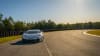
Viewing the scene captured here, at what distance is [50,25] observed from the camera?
456 feet

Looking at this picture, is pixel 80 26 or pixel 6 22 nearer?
pixel 6 22

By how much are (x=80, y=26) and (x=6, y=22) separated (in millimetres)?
43548

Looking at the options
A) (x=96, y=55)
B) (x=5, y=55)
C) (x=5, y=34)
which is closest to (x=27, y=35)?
(x=5, y=55)

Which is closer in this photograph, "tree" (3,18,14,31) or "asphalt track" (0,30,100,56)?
"asphalt track" (0,30,100,56)

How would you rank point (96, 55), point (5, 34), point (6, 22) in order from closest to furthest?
point (96, 55)
point (5, 34)
point (6, 22)

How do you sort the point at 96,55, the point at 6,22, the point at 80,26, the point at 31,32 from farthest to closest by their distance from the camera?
the point at 80,26 → the point at 6,22 → the point at 31,32 → the point at 96,55

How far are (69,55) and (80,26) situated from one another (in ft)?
412

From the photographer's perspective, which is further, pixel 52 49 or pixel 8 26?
pixel 8 26

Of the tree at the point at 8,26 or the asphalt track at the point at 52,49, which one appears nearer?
the asphalt track at the point at 52,49

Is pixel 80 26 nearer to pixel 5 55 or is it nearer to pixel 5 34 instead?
pixel 5 34

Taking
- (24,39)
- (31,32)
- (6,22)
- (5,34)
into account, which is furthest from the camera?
(6,22)

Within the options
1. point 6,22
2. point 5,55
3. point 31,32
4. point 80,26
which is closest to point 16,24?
point 6,22

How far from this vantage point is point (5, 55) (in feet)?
48.5

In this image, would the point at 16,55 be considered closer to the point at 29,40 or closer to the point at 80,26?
the point at 29,40
